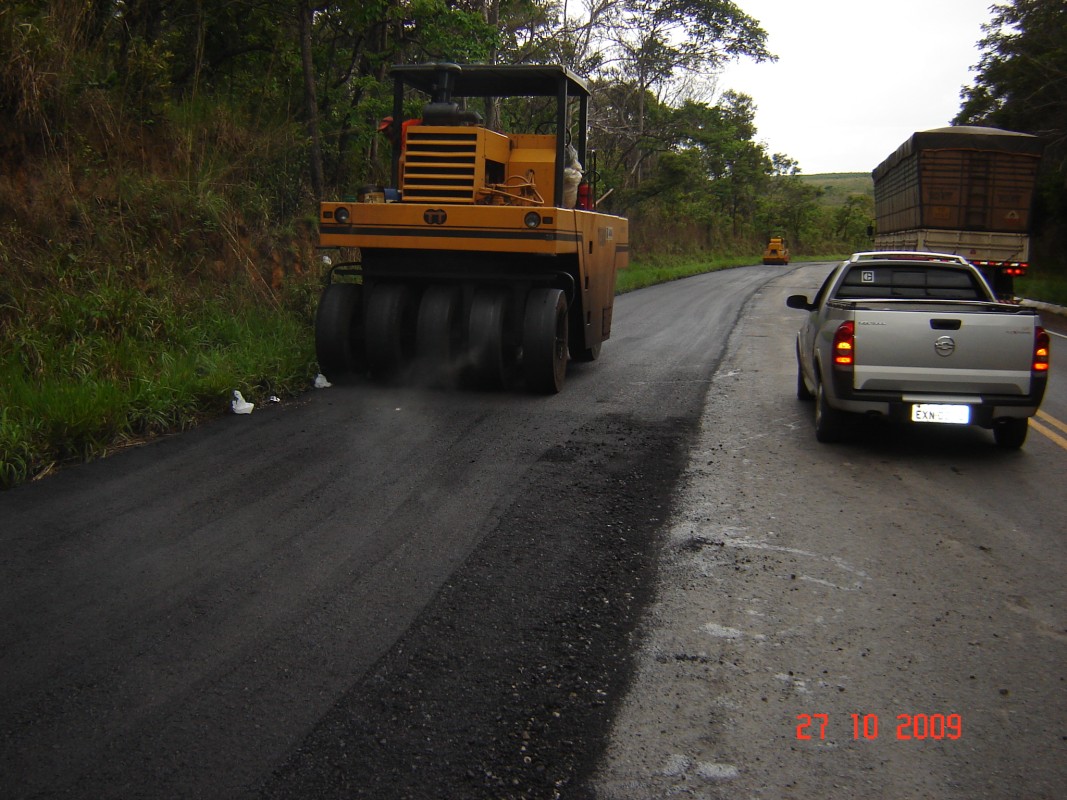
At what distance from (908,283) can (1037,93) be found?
2273 centimetres


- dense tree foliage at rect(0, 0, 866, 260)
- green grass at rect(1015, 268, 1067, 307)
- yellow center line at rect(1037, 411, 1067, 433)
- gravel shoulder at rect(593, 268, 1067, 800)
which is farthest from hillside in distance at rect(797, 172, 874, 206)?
gravel shoulder at rect(593, 268, 1067, 800)

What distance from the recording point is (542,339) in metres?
9.47

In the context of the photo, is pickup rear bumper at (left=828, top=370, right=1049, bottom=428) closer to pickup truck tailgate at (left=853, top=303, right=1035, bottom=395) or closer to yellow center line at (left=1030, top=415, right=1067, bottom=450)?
pickup truck tailgate at (left=853, top=303, right=1035, bottom=395)

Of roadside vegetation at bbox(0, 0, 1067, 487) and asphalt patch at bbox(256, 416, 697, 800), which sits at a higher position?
roadside vegetation at bbox(0, 0, 1067, 487)

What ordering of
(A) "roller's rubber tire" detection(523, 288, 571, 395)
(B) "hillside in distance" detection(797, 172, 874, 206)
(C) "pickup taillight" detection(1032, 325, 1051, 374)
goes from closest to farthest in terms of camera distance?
(C) "pickup taillight" detection(1032, 325, 1051, 374) < (A) "roller's rubber tire" detection(523, 288, 571, 395) < (B) "hillside in distance" detection(797, 172, 874, 206)

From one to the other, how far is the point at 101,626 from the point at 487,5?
20.6m

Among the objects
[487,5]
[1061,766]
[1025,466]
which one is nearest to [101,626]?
[1061,766]

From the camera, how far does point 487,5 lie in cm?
2217

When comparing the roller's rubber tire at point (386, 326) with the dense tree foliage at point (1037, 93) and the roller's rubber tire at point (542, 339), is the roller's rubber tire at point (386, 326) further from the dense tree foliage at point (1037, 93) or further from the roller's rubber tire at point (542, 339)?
the dense tree foliage at point (1037, 93)

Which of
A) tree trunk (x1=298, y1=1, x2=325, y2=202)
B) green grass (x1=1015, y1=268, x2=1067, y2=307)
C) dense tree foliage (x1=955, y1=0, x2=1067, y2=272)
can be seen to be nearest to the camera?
tree trunk (x1=298, y1=1, x2=325, y2=202)

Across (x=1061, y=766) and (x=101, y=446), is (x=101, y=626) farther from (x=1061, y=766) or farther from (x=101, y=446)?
(x=1061, y=766)

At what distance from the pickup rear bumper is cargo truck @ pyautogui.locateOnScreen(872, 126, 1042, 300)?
45.3 ft

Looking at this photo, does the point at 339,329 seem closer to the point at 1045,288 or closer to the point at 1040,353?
the point at 1040,353

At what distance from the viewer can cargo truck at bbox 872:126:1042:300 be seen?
20047 mm
